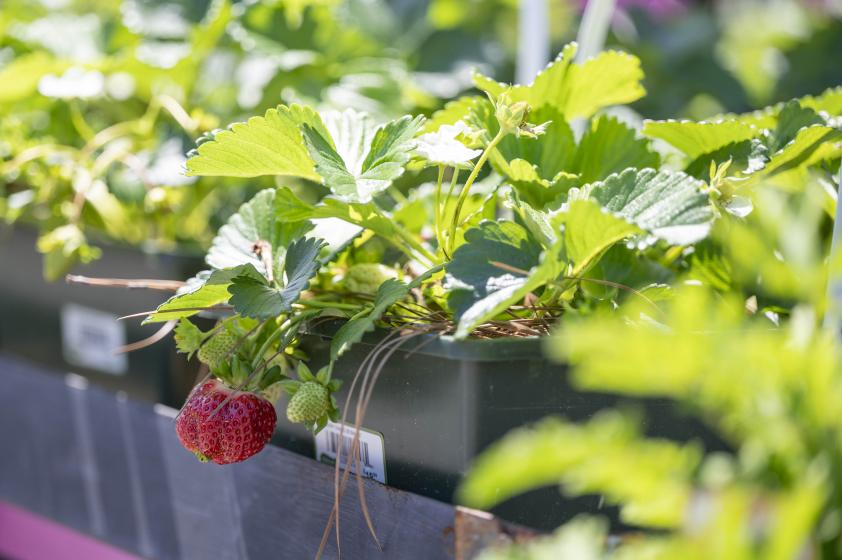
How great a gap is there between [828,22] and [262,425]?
1.51m

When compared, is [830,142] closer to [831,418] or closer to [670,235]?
[670,235]

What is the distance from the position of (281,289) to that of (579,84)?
234mm

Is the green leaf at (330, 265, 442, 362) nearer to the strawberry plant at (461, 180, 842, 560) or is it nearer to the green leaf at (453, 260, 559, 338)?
the green leaf at (453, 260, 559, 338)

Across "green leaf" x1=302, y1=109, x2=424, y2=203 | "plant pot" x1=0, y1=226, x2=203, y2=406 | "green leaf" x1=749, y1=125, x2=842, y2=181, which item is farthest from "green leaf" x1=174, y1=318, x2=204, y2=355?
"green leaf" x1=749, y1=125, x2=842, y2=181

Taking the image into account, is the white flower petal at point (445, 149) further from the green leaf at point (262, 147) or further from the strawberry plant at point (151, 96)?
the strawberry plant at point (151, 96)

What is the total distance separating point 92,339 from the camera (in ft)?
2.76

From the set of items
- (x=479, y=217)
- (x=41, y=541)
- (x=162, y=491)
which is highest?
(x=479, y=217)

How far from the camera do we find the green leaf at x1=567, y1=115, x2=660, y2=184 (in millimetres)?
541

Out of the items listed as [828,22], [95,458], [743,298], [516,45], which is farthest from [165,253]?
[828,22]

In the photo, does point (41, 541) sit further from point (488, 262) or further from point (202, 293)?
point (488, 262)

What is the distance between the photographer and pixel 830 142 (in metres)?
0.54

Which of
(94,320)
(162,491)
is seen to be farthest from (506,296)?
(94,320)

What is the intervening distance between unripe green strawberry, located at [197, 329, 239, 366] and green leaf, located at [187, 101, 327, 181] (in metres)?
0.09

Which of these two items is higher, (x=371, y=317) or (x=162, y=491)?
(x=371, y=317)
